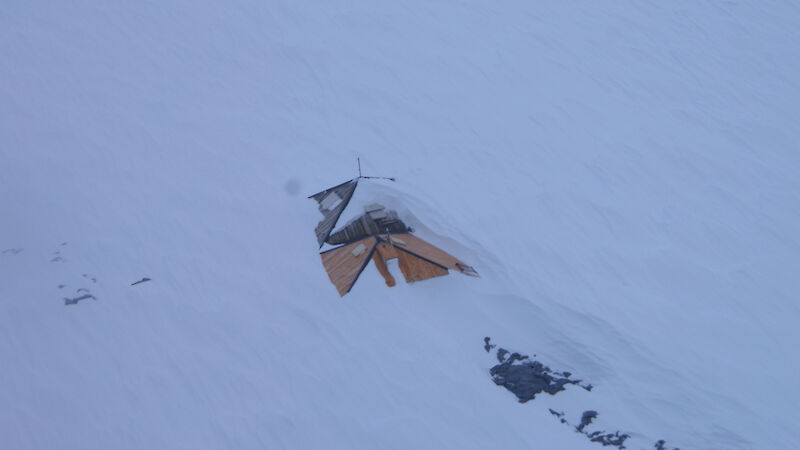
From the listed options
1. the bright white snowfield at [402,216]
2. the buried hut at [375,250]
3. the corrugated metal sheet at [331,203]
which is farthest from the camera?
the corrugated metal sheet at [331,203]

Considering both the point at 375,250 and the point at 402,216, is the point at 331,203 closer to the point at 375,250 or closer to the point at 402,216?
the point at 402,216

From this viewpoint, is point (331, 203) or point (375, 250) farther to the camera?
point (331, 203)

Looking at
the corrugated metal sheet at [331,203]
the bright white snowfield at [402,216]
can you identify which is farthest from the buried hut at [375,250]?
the bright white snowfield at [402,216]

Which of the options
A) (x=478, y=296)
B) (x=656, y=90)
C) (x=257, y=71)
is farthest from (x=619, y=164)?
(x=257, y=71)

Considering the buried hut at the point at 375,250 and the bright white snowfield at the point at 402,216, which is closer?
the bright white snowfield at the point at 402,216

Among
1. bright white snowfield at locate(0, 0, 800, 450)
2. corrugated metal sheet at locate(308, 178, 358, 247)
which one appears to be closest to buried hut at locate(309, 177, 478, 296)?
corrugated metal sheet at locate(308, 178, 358, 247)

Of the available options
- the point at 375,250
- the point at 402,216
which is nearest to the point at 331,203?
the point at 402,216

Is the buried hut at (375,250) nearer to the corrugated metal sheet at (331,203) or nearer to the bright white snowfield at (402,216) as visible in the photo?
the corrugated metal sheet at (331,203)
